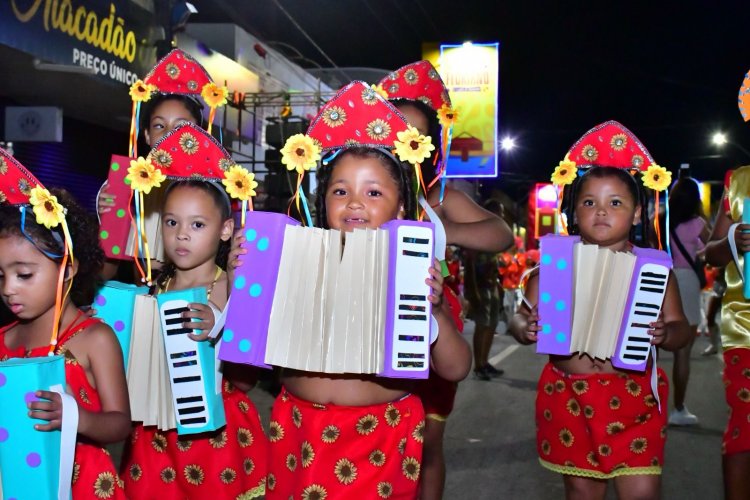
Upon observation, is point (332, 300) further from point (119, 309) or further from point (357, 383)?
point (119, 309)

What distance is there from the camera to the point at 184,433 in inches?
124

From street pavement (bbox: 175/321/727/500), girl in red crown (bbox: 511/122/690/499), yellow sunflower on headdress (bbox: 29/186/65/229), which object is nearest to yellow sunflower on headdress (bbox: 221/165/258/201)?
yellow sunflower on headdress (bbox: 29/186/65/229)

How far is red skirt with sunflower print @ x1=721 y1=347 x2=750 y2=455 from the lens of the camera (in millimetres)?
4262

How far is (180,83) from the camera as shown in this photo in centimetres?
422

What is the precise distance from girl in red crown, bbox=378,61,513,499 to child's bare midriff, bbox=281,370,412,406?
108 centimetres

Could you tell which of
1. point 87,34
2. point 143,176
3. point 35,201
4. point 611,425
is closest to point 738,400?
point 611,425

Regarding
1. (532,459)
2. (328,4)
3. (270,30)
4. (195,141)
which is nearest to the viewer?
(195,141)

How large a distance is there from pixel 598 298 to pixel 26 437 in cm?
222

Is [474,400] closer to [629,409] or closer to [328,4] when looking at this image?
[629,409]

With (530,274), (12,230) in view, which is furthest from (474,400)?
(12,230)

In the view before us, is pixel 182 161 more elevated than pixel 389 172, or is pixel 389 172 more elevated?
pixel 182 161

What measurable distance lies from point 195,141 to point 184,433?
3.82 ft

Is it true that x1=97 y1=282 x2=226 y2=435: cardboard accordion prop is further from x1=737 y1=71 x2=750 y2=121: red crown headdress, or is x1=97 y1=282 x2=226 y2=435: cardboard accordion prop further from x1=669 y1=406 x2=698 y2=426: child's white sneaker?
x1=669 y1=406 x2=698 y2=426: child's white sneaker

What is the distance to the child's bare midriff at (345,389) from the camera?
2.88 meters
